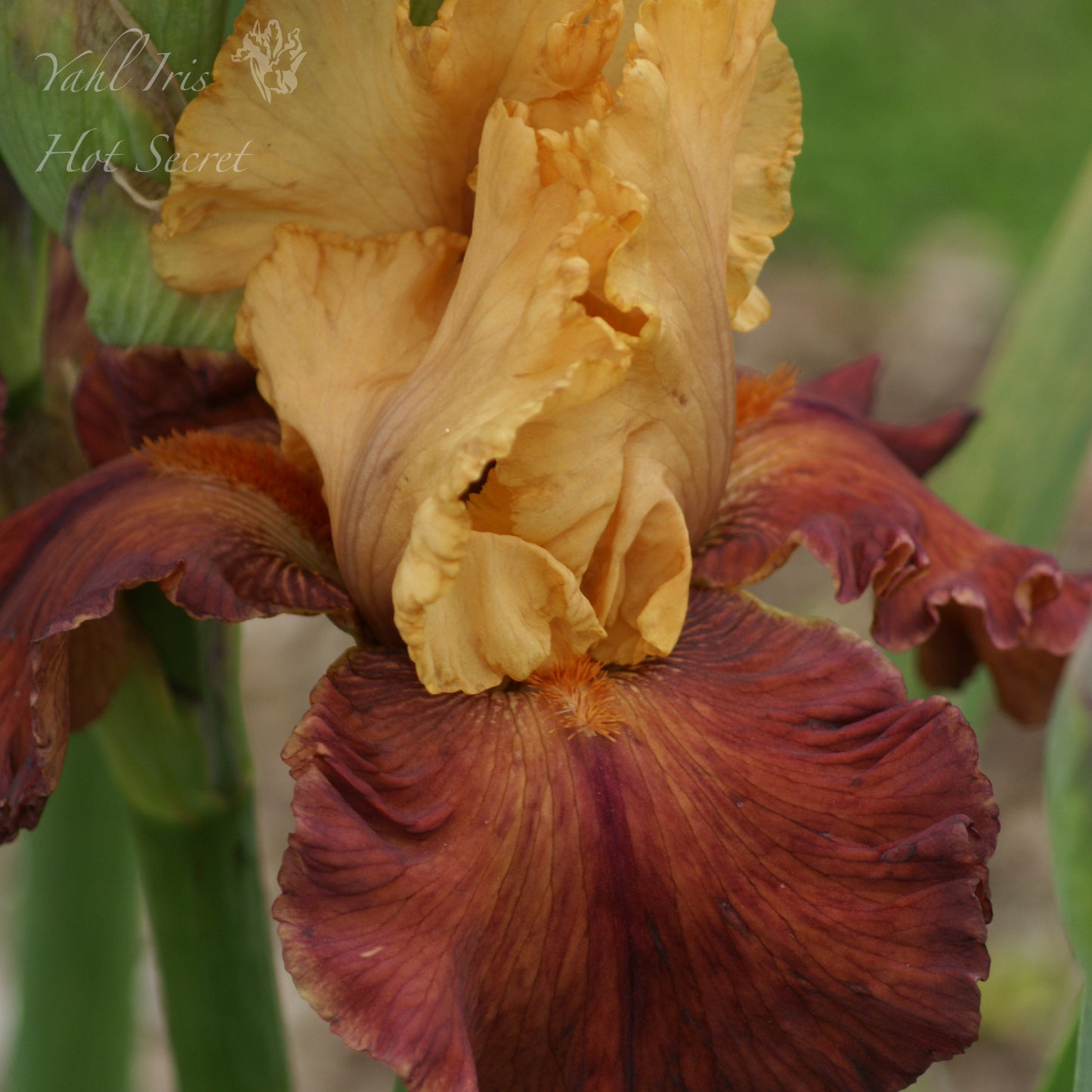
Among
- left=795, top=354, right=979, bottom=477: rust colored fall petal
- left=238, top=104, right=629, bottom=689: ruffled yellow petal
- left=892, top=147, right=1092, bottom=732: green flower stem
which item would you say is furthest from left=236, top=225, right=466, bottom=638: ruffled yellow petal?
left=892, top=147, right=1092, bottom=732: green flower stem

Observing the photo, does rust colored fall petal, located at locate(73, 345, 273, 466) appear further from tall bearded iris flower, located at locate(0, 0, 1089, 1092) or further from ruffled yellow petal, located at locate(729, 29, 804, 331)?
ruffled yellow petal, located at locate(729, 29, 804, 331)

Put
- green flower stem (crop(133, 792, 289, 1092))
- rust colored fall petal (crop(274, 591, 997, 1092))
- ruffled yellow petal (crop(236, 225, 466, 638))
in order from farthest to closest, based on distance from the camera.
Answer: green flower stem (crop(133, 792, 289, 1092)) → ruffled yellow petal (crop(236, 225, 466, 638)) → rust colored fall petal (crop(274, 591, 997, 1092))

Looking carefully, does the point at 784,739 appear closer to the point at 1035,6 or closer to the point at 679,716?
the point at 679,716

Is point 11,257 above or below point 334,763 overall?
above

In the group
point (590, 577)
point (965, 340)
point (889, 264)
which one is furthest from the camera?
point (889, 264)

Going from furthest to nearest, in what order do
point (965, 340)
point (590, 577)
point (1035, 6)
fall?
point (1035, 6) → point (965, 340) → point (590, 577)

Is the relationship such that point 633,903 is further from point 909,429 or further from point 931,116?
point 931,116

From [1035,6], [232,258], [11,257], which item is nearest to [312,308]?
[232,258]
